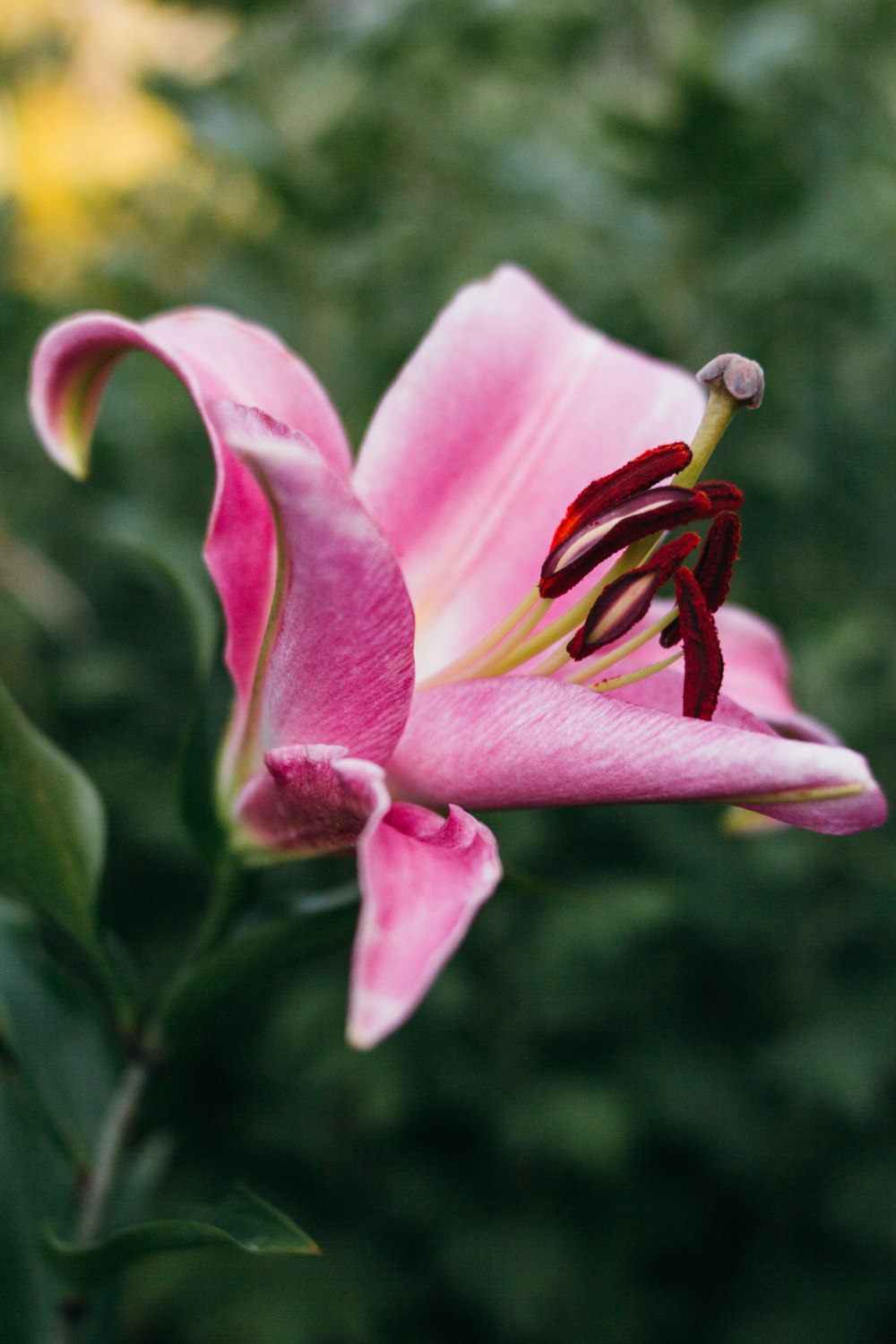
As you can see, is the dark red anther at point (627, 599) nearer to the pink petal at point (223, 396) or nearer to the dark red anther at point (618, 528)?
the dark red anther at point (618, 528)

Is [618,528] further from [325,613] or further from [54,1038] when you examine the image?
[54,1038]

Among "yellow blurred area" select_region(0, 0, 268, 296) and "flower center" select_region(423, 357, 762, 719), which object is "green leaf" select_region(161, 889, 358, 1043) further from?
"yellow blurred area" select_region(0, 0, 268, 296)

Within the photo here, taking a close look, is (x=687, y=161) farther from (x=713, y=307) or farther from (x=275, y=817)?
(x=275, y=817)

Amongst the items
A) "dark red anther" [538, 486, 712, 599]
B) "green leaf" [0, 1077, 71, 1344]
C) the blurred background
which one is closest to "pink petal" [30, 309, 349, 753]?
"dark red anther" [538, 486, 712, 599]

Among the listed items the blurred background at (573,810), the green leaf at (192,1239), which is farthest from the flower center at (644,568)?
the blurred background at (573,810)

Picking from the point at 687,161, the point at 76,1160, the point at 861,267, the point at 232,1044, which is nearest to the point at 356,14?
the point at 687,161
